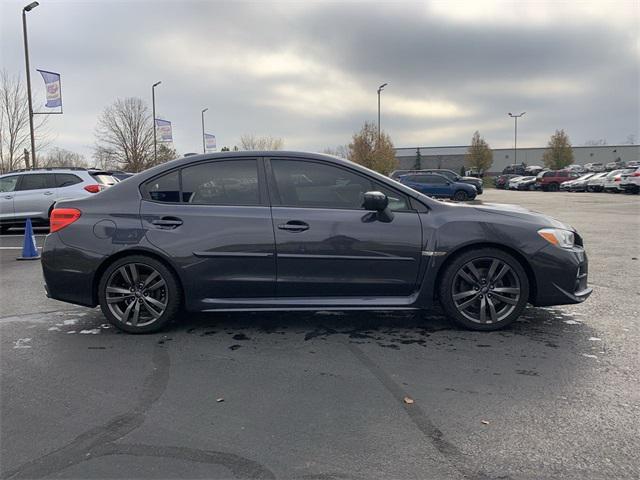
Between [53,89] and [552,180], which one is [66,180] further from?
[552,180]

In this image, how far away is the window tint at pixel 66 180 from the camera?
517 inches

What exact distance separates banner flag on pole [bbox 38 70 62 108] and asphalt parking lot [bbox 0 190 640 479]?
1884 centimetres

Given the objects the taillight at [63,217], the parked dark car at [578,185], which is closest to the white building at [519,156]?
the parked dark car at [578,185]

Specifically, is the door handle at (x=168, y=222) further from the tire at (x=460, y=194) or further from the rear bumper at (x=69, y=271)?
the tire at (x=460, y=194)

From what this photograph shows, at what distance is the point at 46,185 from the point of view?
520 inches

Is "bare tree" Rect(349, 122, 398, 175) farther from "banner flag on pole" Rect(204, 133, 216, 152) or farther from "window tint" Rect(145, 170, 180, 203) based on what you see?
"window tint" Rect(145, 170, 180, 203)

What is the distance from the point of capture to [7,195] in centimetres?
1305

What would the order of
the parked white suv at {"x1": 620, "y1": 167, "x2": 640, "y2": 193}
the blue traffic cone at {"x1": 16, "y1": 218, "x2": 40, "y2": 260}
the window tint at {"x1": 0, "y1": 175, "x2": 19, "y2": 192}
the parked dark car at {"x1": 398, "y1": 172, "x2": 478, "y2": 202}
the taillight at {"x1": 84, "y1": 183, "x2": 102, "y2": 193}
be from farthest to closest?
the parked white suv at {"x1": 620, "y1": 167, "x2": 640, "y2": 193}
the parked dark car at {"x1": 398, "y1": 172, "x2": 478, "y2": 202}
the window tint at {"x1": 0, "y1": 175, "x2": 19, "y2": 192}
the taillight at {"x1": 84, "y1": 183, "x2": 102, "y2": 193}
the blue traffic cone at {"x1": 16, "y1": 218, "x2": 40, "y2": 260}

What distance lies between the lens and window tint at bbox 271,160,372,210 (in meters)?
4.63

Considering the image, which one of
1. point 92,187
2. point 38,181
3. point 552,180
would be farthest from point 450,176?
point 38,181

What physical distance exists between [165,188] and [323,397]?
2.55 metres

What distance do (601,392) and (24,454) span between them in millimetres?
3588

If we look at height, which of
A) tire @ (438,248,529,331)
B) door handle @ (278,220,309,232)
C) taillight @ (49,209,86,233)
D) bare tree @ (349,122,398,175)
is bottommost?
tire @ (438,248,529,331)

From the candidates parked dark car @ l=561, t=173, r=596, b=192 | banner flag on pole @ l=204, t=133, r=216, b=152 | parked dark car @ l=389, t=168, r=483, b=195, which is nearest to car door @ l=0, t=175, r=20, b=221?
parked dark car @ l=389, t=168, r=483, b=195
